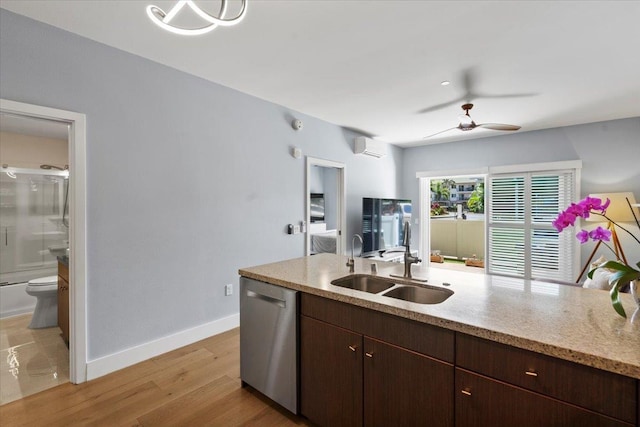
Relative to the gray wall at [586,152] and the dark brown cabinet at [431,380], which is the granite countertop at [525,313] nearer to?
the dark brown cabinet at [431,380]

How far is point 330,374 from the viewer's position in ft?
5.49

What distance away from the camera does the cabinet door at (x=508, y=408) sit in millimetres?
993

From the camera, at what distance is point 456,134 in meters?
5.18

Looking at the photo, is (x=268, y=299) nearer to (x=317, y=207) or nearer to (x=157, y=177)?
(x=157, y=177)

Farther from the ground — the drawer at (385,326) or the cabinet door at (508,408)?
the drawer at (385,326)

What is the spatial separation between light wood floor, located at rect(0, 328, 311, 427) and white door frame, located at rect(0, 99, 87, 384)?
239 millimetres

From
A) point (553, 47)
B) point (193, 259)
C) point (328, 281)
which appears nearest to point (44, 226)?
point (193, 259)

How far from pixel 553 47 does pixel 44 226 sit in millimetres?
6581

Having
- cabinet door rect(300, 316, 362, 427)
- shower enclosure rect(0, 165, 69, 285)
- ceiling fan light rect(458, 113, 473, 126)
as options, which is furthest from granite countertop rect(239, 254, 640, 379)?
shower enclosure rect(0, 165, 69, 285)

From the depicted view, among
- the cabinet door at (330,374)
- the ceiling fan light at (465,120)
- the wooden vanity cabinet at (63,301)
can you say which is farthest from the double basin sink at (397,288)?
the wooden vanity cabinet at (63,301)

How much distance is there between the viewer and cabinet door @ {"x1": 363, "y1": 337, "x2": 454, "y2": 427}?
4.19 feet

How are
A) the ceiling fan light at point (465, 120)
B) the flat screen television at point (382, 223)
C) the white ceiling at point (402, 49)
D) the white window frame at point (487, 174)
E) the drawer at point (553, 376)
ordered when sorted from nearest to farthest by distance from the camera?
1. the drawer at point (553, 376)
2. the white ceiling at point (402, 49)
3. the ceiling fan light at point (465, 120)
4. the white window frame at point (487, 174)
5. the flat screen television at point (382, 223)

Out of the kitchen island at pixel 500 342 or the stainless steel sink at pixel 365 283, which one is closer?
the kitchen island at pixel 500 342

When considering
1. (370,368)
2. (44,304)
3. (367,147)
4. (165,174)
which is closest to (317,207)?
(367,147)
